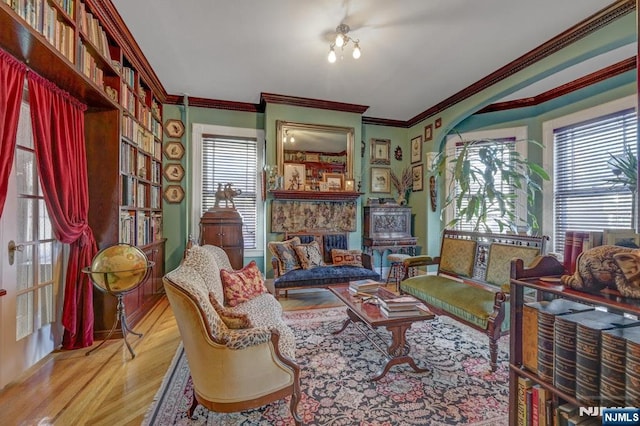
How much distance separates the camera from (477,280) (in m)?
3.06

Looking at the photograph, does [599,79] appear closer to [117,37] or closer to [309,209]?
[309,209]

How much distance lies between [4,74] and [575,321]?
3279 millimetres

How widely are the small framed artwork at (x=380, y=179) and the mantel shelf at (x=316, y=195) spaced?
0.69 meters

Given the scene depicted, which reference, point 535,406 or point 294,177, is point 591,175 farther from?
point 294,177

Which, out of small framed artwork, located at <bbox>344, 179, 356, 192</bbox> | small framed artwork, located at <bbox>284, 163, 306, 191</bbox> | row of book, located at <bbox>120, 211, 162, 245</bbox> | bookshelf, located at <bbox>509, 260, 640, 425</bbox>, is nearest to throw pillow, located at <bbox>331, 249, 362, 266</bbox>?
small framed artwork, located at <bbox>344, 179, 356, 192</bbox>

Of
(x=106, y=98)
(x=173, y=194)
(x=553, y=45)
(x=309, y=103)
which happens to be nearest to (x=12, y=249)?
(x=106, y=98)

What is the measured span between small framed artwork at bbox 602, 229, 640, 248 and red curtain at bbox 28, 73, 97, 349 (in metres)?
3.46

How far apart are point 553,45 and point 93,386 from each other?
5165 millimetres

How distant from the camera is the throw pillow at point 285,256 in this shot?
3.93 m

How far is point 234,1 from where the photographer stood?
2473mm

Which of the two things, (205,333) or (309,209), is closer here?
(205,333)

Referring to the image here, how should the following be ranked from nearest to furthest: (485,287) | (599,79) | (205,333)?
(205,333) < (485,287) < (599,79)

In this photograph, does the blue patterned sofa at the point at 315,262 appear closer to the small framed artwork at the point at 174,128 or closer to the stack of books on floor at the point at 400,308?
the stack of books on floor at the point at 400,308

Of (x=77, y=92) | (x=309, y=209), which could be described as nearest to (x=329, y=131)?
(x=309, y=209)
